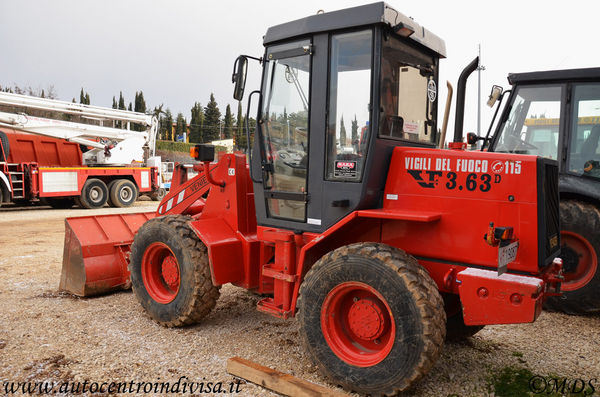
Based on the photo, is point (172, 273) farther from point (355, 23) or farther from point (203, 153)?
point (355, 23)

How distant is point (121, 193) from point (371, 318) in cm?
1430

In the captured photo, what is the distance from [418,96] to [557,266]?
1688 mm

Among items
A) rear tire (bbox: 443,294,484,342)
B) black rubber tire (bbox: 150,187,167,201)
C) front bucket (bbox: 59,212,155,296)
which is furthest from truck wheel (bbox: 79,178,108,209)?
rear tire (bbox: 443,294,484,342)

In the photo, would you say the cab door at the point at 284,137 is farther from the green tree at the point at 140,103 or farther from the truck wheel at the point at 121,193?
the green tree at the point at 140,103

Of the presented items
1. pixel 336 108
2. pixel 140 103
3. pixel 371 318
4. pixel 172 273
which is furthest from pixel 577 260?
pixel 140 103

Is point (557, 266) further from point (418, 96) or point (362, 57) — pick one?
point (362, 57)

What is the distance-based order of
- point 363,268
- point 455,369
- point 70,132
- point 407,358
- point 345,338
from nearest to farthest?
point 407,358 → point 363,268 → point 345,338 → point 455,369 → point 70,132

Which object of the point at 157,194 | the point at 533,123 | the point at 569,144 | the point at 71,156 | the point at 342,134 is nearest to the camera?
the point at 342,134

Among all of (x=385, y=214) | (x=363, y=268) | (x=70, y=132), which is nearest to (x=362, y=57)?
(x=385, y=214)

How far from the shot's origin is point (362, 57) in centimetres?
344

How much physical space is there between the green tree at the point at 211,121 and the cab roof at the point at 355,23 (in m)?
57.7

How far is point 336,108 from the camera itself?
3533mm

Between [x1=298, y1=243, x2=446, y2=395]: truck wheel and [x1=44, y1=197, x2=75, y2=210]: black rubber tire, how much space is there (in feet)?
46.6

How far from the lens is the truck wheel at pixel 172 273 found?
13.7 ft
